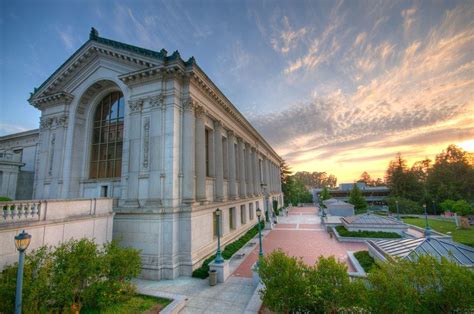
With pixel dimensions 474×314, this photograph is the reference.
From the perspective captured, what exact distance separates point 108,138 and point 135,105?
4736 millimetres

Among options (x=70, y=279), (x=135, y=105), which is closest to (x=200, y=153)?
(x=135, y=105)

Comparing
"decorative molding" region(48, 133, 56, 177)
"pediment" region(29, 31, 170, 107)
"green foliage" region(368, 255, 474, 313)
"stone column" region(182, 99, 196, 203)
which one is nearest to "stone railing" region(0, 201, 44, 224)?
"stone column" region(182, 99, 196, 203)

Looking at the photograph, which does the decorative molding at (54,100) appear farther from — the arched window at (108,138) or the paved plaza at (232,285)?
the paved plaza at (232,285)

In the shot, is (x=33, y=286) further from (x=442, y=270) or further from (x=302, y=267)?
(x=442, y=270)

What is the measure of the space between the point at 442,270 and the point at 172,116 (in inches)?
577

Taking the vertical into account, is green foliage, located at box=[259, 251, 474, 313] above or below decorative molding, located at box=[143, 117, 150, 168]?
below

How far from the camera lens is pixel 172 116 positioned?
14672 mm

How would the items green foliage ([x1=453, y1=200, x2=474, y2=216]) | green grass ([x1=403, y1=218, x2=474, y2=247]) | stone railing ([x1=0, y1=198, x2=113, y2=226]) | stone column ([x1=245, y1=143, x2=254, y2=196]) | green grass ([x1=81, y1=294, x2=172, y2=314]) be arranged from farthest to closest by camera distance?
green foliage ([x1=453, y1=200, x2=474, y2=216]), stone column ([x1=245, y1=143, x2=254, y2=196]), green grass ([x1=403, y1=218, x2=474, y2=247]), stone railing ([x1=0, y1=198, x2=113, y2=226]), green grass ([x1=81, y1=294, x2=172, y2=314])

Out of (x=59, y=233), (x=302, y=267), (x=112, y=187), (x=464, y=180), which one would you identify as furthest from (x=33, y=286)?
(x=464, y=180)

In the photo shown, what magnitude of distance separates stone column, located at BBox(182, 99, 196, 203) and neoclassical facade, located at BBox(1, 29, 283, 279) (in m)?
0.07

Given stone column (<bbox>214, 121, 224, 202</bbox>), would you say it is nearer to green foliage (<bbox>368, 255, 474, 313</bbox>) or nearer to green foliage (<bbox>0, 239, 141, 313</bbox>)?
green foliage (<bbox>0, 239, 141, 313</bbox>)

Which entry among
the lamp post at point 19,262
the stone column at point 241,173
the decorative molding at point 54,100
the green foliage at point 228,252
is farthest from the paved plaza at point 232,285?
the decorative molding at point 54,100

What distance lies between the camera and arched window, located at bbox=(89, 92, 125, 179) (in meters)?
17.4

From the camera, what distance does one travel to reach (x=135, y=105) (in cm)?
1556
